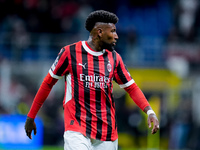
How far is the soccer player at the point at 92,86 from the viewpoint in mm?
4863

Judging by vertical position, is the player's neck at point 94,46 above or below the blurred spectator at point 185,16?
below

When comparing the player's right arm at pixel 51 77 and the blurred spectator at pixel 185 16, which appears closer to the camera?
the player's right arm at pixel 51 77

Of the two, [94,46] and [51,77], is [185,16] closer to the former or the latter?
[94,46]

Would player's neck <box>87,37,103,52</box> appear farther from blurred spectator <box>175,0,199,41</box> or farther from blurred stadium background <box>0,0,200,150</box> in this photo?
blurred spectator <box>175,0,199,41</box>

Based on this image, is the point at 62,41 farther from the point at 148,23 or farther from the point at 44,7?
the point at 148,23

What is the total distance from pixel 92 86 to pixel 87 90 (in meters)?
0.07

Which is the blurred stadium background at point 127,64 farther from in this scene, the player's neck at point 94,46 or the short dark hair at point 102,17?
the short dark hair at point 102,17

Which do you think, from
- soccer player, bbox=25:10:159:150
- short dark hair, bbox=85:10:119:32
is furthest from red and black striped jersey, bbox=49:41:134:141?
short dark hair, bbox=85:10:119:32

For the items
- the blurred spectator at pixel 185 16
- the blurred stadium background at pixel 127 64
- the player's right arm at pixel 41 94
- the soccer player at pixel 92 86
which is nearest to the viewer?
the soccer player at pixel 92 86

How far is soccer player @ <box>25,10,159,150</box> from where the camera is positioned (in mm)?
4863

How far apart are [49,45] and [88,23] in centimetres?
960

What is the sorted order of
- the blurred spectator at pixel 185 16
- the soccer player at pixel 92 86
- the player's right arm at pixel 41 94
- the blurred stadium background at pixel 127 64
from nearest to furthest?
the soccer player at pixel 92 86 < the player's right arm at pixel 41 94 < the blurred stadium background at pixel 127 64 < the blurred spectator at pixel 185 16

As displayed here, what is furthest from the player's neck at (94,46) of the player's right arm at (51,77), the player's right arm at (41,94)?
the player's right arm at (41,94)

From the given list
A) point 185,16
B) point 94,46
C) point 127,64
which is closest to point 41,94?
point 94,46
